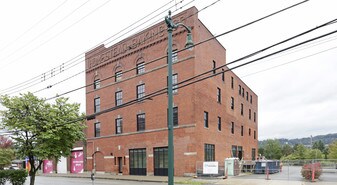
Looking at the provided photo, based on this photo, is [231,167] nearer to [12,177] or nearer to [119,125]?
[119,125]

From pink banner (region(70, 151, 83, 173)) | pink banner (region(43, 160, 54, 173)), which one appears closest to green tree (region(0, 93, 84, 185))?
pink banner (region(70, 151, 83, 173))

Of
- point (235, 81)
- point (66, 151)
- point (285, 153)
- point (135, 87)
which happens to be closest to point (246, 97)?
point (235, 81)

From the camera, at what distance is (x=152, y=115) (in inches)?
1428

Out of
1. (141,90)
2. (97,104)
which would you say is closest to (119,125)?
(141,90)

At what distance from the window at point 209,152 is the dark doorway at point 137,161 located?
23.3ft

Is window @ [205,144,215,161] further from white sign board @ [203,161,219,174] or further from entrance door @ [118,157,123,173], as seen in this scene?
entrance door @ [118,157,123,173]

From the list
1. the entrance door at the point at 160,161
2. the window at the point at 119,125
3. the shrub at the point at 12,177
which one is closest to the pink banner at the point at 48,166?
the window at the point at 119,125

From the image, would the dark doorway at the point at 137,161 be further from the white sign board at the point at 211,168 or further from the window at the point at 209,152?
the white sign board at the point at 211,168

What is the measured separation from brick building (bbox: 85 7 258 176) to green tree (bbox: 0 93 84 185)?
36.9ft

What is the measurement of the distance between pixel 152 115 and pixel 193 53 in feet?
27.5

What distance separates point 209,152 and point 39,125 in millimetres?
20324

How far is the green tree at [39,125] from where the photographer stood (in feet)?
61.3

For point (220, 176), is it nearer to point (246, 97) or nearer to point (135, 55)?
point (135, 55)

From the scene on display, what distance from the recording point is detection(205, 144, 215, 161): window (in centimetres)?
3422
